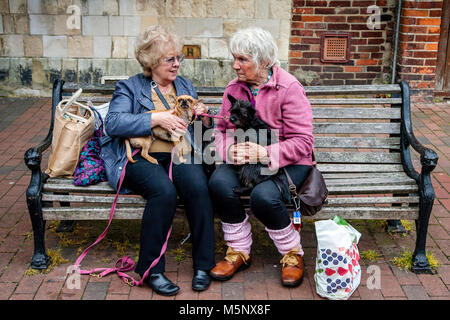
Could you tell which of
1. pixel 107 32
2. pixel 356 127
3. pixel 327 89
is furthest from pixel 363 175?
pixel 107 32

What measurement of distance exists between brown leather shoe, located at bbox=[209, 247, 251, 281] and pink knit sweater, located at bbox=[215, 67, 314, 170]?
0.61 meters

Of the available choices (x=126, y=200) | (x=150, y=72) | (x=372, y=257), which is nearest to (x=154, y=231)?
(x=126, y=200)

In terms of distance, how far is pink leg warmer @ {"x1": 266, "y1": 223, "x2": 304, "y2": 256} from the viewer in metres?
3.42

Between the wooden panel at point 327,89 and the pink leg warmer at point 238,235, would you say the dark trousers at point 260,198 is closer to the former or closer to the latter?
the pink leg warmer at point 238,235

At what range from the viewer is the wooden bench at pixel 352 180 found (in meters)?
3.52

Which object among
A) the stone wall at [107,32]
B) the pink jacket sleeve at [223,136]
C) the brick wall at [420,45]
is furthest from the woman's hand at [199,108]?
the brick wall at [420,45]

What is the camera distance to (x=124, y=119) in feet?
11.4

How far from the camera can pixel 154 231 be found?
3330mm

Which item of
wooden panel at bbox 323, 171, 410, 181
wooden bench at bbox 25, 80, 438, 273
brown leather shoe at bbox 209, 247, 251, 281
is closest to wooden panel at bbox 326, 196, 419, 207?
wooden bench at bbox 25, 80, 438, 273

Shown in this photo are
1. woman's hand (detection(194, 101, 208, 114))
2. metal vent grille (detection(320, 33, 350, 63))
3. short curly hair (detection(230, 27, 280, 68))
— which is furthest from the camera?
metal vent grille (detection(320, 33, 350, 63))

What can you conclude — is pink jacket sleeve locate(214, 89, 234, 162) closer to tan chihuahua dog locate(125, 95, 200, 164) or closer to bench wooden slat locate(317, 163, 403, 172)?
tan chihuahua dog locate(125, 95, 200, 164)

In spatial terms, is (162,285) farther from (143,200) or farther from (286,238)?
(286,238)

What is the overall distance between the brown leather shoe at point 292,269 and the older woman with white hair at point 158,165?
0.45m

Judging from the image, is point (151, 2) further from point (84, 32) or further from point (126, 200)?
point (126, 200)
